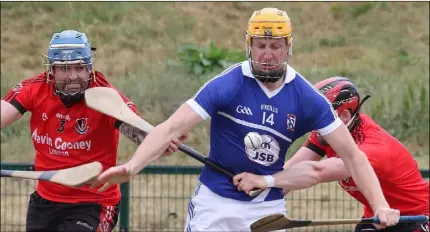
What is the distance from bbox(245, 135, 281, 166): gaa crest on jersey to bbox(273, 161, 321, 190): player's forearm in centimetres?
11

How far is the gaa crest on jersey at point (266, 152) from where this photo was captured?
23.4 ft

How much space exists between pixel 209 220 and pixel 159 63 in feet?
34.1

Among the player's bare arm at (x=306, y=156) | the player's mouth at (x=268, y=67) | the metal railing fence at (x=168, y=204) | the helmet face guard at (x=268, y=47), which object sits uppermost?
the helmet face guard at (x=268, y=47)

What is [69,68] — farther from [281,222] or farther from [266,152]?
[281,222]

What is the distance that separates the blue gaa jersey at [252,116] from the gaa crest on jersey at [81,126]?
1.00m

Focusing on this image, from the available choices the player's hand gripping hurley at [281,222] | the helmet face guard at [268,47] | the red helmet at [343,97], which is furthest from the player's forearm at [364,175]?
the red helmet at [343,97]

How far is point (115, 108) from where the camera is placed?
7.33 m

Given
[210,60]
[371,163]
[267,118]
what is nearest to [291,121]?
[267,118]

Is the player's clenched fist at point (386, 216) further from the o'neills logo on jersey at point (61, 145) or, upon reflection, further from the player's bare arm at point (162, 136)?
the o'neills logo on jersey at point (61, 145)

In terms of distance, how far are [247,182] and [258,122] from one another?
37 cm

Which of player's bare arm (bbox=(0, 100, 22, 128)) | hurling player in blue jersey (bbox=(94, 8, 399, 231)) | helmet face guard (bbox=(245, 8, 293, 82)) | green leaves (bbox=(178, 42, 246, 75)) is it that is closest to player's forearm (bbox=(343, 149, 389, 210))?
hurling player in blue jersey (bbox=(94, 8, 399, 231))

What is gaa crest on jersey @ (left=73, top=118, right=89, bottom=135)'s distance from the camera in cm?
780

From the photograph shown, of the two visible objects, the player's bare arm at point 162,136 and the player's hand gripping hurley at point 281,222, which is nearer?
the player's bare arm at point 162,136

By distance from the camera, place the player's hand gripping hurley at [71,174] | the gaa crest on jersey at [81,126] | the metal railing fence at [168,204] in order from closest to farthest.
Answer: the player's hand gripping hurley at [71,174] < the gaa crest on jersey at [81,126] < the metal railing fence at [168,204]
